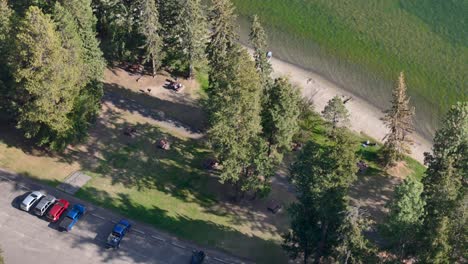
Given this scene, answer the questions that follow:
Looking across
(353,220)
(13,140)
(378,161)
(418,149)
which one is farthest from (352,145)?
(13,140)

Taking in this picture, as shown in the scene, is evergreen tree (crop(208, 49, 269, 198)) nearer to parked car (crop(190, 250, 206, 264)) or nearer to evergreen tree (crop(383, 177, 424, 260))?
parked car (crop(190, 250, 206, 264))

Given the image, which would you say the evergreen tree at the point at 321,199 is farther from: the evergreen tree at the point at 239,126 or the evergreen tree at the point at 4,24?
the evergreen tree at the point at 4,24

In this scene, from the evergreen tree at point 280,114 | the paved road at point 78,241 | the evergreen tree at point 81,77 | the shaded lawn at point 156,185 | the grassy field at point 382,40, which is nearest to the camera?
the paved road at point 78,241

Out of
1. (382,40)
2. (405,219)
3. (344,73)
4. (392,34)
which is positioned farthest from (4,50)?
(392,34)

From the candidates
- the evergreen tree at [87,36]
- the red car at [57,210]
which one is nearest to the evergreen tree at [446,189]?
the red car at [57,210]

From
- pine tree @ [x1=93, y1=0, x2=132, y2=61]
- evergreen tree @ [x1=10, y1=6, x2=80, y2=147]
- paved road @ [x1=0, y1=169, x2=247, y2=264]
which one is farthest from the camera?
pine tree @ [x1=93, y1=0, x2=132, y2=61]

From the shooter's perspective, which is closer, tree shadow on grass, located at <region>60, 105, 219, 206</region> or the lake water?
tree shadow on grass, located at <region>60, 105, 219, 206</region>

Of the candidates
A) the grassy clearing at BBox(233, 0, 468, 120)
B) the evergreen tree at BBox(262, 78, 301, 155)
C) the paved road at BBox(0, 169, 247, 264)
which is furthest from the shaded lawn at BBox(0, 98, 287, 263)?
the grassy clearing at BBox(233, 0, 468, 120)
